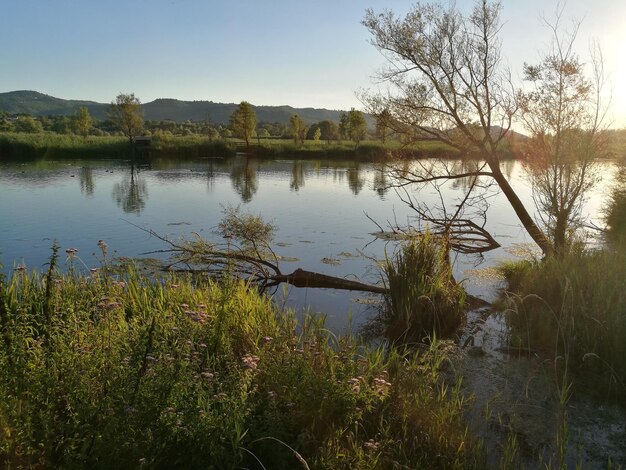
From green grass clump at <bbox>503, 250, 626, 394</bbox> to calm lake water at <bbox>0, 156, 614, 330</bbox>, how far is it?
2.22 metres

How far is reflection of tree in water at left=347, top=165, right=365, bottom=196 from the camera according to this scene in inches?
1113

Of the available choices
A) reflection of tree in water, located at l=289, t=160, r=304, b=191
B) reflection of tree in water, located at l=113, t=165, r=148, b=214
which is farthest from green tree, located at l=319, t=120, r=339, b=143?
reflection of tree in water, located at l=113, t=165, r=148, b=214

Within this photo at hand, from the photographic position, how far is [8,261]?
1052cm

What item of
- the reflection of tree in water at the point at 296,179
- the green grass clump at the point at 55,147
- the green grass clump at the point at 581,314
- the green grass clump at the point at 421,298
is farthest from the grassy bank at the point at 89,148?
the green grass clump at the point at 581,314

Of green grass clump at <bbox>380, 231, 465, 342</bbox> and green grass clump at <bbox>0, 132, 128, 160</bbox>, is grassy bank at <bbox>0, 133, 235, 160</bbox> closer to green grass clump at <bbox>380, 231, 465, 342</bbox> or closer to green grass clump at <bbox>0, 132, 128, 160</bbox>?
green grass clump at <bbox>0, 132, 128, 160</bbox>

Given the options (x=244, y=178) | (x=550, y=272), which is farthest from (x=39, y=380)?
(x=244, y=178)

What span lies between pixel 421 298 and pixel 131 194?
18693mm

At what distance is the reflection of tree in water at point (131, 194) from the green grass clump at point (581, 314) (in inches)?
570

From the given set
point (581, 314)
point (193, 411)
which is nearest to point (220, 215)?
point (581, 314)

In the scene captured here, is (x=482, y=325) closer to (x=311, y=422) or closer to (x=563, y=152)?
(x=563, y=152)

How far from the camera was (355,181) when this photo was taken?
107ft

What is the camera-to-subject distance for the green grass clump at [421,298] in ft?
24.7

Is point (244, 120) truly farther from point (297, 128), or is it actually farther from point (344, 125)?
point (344, 125)

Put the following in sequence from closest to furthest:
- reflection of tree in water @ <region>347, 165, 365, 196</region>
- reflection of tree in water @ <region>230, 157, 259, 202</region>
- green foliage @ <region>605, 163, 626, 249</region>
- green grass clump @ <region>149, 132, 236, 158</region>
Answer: green foliage @ <region>605, 163, 626, 249</region>
reflection of tree in water @ <region>230, 157, 259, 202</region>
reflection of tree in water @ <region>347, 165, 365, 196</region>
green grass clump @ <region>149, 132, 236, 158</region>
